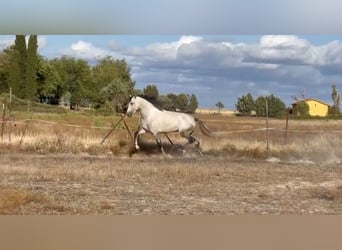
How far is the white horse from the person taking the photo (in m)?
5.68

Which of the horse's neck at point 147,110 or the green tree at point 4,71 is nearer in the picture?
the green tree at point 4,71

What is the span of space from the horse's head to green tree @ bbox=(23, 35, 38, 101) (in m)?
→ 0.86

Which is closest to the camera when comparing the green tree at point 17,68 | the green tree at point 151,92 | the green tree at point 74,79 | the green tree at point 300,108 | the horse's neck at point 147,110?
the green tree at point 17,68

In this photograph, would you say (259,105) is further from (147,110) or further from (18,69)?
(18,69)

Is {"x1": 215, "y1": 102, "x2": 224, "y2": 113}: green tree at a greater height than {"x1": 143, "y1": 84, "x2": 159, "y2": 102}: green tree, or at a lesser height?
lesser

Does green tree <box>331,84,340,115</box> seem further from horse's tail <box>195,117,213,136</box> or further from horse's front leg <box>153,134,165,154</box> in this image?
horse's front leg <box>153,134,165,154</box>

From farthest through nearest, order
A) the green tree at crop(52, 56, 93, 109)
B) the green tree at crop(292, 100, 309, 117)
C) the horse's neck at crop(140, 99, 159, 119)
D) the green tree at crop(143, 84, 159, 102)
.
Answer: the horse's neck at crop(140, 99, 159, 119)
the green tree at crop(143, 84, 159, 102)
the green tree at crop(292, 100, 309, 117)
the green tree at crop(52, 56, 93, 109)

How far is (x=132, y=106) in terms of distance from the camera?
18.6 feet

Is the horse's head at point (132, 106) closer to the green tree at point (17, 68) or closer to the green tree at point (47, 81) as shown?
the green tree at point (47, 81)

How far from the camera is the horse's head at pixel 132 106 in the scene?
562 cm

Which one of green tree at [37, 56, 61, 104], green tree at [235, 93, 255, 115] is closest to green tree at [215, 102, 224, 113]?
green tree at [235, 93, 255, 115]

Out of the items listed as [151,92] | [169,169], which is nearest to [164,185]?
[169,169]

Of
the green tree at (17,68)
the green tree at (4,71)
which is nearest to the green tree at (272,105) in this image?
the green tree at (17,68)

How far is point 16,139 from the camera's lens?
5598 millimetres
